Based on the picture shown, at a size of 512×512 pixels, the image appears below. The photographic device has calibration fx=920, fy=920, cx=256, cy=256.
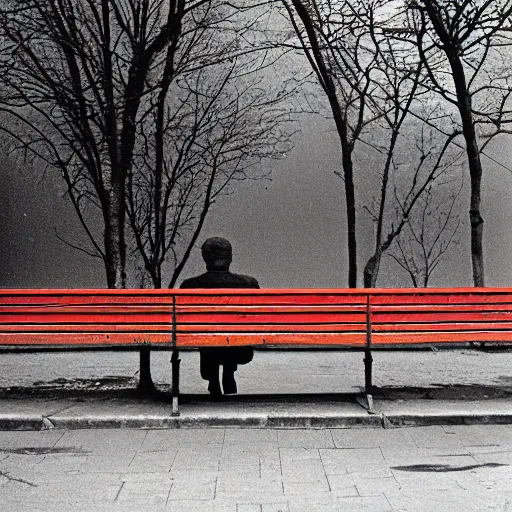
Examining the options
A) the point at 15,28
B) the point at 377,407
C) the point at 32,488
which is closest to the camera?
the point at 32,488

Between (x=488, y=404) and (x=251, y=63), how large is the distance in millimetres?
6274

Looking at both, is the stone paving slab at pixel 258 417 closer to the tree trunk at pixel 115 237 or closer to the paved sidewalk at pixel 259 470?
the paved sidewalk at pixel 259 470

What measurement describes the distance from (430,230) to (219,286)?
5244mm

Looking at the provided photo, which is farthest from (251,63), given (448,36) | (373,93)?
(448,36)

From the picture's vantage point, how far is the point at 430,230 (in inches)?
466

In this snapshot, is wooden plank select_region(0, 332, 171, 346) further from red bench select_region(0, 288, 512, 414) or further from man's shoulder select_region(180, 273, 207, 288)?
man's shoulder select_region(180, 273, 207, 288)

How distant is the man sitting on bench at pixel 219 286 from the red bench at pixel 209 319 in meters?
0.41

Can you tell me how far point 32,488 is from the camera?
15.4 feet

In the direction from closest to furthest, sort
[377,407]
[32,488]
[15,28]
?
[32,488] → [377,407] → [15,28]

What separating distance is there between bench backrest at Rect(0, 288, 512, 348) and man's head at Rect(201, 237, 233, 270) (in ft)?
2.17

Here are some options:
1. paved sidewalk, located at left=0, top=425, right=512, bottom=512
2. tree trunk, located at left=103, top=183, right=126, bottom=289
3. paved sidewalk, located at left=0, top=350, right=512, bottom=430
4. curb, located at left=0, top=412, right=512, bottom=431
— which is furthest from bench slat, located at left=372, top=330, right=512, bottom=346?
tree trunk, located at left=103, top=183, right=126, bottom=289

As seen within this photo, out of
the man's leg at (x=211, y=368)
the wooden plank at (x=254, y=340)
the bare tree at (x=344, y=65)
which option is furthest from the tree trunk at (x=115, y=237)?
the wooden plank at (x=254, y=340)

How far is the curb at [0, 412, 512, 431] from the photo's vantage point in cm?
623

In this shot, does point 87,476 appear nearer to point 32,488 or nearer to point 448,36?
point 32,488
